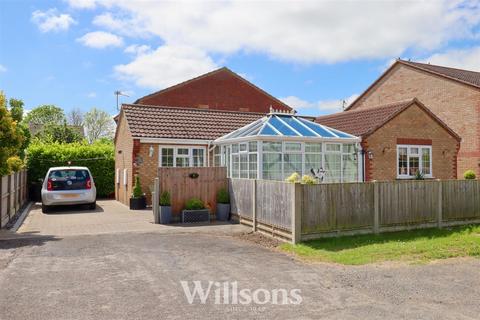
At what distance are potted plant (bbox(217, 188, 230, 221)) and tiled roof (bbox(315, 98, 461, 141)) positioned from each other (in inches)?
323

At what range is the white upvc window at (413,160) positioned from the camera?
20.4m

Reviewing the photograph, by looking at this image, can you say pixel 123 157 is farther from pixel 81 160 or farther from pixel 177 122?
pixel 81 160

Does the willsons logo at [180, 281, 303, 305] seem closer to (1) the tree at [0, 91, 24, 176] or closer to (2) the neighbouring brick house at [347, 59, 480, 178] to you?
(1) the tree at [0, 91, 24, 176]

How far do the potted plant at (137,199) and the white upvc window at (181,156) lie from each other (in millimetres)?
1437

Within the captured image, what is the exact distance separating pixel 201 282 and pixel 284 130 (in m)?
10.9

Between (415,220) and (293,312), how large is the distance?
7.44 m

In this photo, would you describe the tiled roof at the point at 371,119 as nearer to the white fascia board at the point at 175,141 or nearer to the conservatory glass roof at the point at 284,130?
the conservatory glass roof at the point at 284,130

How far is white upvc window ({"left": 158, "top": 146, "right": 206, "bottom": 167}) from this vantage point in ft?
61.5

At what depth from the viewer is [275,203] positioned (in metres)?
10.8

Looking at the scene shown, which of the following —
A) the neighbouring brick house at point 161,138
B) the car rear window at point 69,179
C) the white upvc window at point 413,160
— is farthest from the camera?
the white upvc window at point 413,160

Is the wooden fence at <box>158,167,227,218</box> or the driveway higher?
the wooden fence at <box>158,167,227,218</box>

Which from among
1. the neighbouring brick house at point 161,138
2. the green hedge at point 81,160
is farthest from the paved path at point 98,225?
the green hedge at point 81,160

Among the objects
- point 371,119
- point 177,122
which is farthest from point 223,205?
point 371,119

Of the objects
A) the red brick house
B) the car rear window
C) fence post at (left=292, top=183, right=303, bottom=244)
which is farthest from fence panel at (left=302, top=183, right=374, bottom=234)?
the red brick house
